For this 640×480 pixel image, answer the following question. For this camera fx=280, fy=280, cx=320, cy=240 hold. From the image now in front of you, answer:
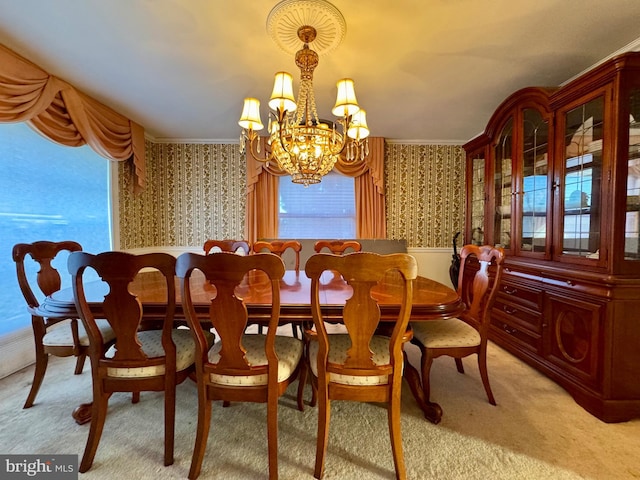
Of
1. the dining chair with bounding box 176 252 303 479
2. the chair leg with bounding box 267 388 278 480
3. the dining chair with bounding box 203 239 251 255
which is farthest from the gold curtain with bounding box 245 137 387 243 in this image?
the chair leg with bounding box 267 388 278 480

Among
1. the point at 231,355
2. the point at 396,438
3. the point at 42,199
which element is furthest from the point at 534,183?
the point at 42,199

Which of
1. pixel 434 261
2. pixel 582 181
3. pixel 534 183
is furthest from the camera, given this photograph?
pixel 434 261

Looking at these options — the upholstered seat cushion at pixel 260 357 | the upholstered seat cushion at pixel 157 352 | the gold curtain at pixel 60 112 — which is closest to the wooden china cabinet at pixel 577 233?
the upholstered seat cushion at pixel 260 357

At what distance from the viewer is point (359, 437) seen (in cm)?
145

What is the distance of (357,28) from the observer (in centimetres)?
171

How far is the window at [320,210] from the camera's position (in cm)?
388

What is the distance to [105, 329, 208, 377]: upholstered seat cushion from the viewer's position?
4.19 ft

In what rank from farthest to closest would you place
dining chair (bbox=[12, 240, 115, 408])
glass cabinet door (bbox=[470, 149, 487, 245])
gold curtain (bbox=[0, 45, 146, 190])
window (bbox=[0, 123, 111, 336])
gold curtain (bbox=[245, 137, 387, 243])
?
gold curtain (bbox=[245, 137, 387, 243])
glass cabinet door (bbox=[470, 149, 487, 245])
window (bbox=[0, 123, 111, 336])
gold curtain (bbox=[0, 45, 146, 190])
dining chair (bbox=[12, 240, 115, 408])

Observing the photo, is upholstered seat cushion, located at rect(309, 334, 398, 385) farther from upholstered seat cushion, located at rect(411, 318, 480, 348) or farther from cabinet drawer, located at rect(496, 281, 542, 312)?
cabinet drawer, located at rect(496, 281, 542, 312)

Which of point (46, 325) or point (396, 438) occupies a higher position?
point (46, 325)

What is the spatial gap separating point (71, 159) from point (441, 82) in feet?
11.3

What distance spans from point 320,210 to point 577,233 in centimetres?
268

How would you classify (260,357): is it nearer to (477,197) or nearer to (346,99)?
(346,99)

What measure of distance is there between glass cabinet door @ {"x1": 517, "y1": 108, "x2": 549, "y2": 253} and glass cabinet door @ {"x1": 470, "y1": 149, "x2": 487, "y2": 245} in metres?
0.62
